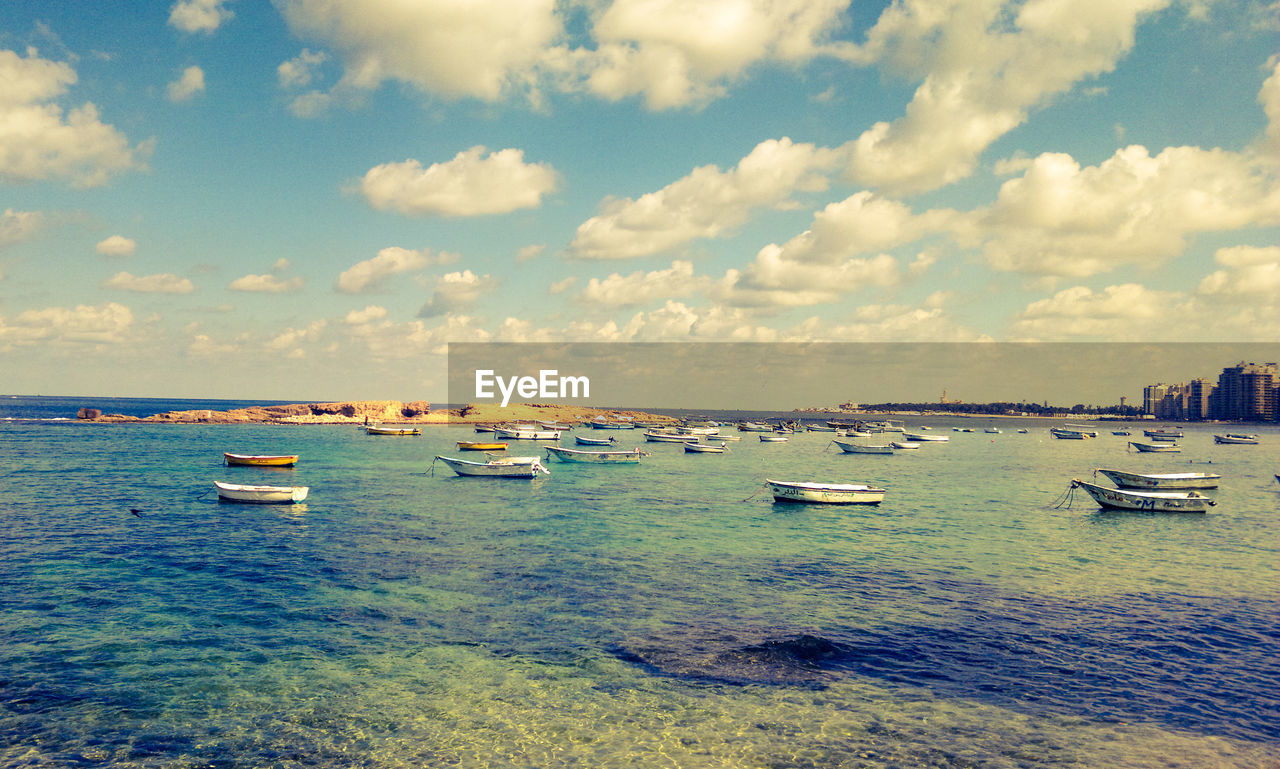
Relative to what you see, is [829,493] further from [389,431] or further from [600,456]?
[389,431]

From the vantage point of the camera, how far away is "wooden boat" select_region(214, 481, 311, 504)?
164ft

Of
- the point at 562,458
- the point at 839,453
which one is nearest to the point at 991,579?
the point at 562,458

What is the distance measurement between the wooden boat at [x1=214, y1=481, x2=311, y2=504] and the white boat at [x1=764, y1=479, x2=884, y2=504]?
35.9 m

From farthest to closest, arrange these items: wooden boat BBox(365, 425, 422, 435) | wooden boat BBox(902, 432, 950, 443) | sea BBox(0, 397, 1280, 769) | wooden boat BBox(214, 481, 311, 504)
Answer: wooden boat BBox(902, 432, 950, 443), wooden boat BBox(365, 425, 422, 435), wooden boat BBox(214, 481, 311, 504), sea BBox(0, 397, 1280, 769)

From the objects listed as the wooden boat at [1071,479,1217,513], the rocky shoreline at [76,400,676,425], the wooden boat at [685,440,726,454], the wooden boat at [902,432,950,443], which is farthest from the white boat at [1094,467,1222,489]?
the rocky shoreline at [76,400,676,425]

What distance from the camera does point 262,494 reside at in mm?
50281

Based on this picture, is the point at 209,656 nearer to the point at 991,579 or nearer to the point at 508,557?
the point at 508,557

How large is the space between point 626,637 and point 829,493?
34.7 m

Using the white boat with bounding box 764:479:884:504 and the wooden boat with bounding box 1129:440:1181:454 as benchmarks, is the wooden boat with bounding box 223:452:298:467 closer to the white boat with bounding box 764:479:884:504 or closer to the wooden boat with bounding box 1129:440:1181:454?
the white boat with bounding box 764:479:884:504

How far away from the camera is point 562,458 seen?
90.6 m

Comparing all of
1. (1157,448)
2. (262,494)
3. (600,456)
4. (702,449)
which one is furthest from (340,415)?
(1157,448)

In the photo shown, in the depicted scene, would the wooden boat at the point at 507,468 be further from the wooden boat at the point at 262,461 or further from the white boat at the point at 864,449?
the white boat at the point at 864,449

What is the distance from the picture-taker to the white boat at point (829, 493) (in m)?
54.1

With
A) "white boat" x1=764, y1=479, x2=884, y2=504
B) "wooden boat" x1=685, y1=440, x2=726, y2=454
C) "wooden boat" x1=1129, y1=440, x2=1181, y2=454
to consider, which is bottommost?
"wooden boat" x1=1129, y1=440, x2=1181, y2=454
